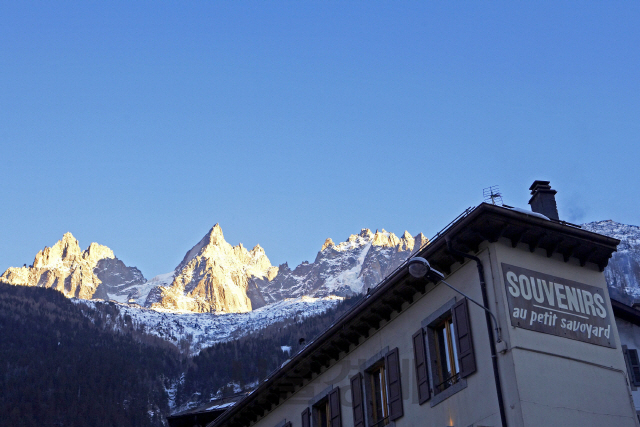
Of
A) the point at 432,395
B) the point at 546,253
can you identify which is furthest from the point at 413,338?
the point at 546,253

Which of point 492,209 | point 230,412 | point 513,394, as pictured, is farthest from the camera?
point 230,412

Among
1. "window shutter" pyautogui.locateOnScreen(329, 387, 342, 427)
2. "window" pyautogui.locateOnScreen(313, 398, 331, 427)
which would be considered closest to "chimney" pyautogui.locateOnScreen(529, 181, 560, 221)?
"window shutter" pyautogui.locateOnScreen(329, 387, 342, 427)

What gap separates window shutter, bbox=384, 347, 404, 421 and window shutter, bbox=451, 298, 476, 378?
3143mm

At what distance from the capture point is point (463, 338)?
22.3m

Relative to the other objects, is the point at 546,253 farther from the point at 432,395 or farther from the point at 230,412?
the point at 230,412

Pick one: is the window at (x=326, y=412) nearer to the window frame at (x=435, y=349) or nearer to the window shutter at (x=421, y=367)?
the window shutter at (x=421, y=367)

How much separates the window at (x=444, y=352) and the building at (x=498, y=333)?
30 millimetres

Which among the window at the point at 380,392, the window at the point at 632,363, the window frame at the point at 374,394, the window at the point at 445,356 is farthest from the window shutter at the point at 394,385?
the window at the point at 632,363

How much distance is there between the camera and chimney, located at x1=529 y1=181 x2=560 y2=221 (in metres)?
27.4

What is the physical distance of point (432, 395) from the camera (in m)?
23.2

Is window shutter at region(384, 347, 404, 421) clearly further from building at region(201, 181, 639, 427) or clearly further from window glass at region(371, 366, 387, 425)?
window glass at region(371, 366, 387, 425)

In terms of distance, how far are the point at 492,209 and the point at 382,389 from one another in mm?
7607

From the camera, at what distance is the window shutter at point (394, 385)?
24.7 metres

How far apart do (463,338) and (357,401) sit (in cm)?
601
